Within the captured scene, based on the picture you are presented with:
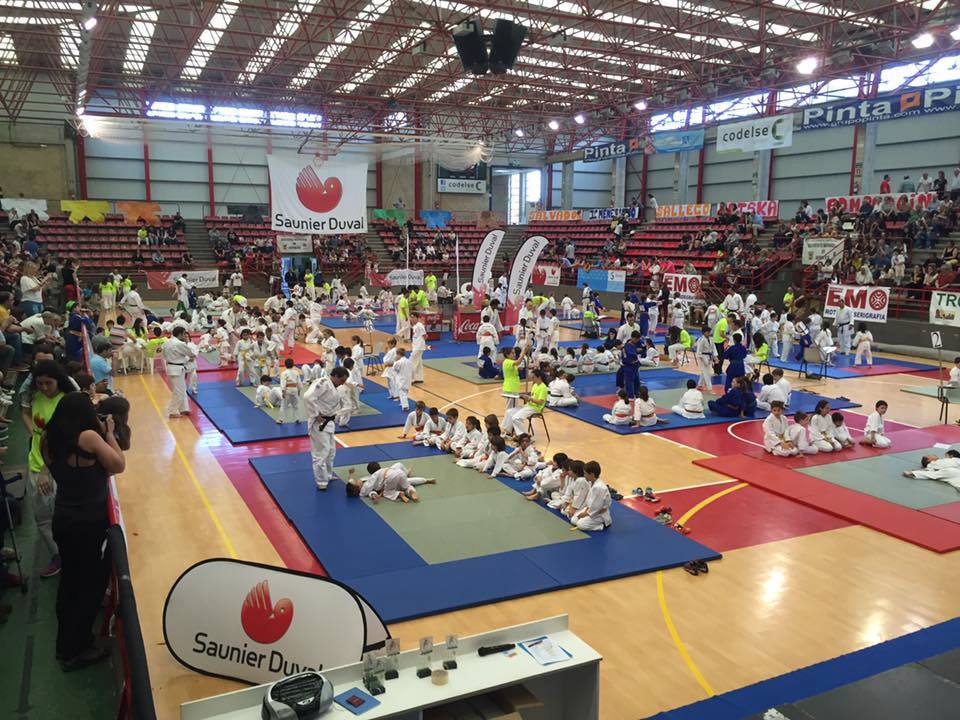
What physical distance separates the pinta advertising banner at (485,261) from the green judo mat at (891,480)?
11.7 meters

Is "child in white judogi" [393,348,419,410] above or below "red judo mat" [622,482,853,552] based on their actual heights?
above

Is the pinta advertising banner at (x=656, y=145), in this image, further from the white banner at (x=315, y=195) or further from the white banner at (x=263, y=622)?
the white banner at (x=263, y=622)

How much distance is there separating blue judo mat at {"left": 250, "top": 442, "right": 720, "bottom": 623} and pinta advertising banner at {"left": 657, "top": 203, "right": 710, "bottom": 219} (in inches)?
1095

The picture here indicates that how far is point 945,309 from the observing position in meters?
19.8

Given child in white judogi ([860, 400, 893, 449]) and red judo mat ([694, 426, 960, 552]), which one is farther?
child in white judogi ([860, 400, 893, 449])

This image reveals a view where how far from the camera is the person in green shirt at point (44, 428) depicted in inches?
224

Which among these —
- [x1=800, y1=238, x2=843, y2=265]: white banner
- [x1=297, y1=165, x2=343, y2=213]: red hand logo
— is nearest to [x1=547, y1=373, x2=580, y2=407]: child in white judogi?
[x1=297, y1=165, x2=343, y2=213]: red hand logo

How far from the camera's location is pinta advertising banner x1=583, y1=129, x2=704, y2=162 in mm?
27422

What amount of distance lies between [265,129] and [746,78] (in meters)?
20.9

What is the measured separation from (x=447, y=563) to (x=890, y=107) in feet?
67.4

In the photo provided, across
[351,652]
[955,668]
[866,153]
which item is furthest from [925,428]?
[866,153]

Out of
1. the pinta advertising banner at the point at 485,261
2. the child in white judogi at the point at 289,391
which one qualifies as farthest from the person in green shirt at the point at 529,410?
the pinta advertising banner at the point at 485,261

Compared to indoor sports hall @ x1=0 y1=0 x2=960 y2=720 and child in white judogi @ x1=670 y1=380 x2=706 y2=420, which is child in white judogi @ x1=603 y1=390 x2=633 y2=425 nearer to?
indoor sports hall @ x1=0 y1=0 x2=960 y2=720

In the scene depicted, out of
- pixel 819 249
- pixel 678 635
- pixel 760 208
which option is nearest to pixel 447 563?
pixel 678 635
